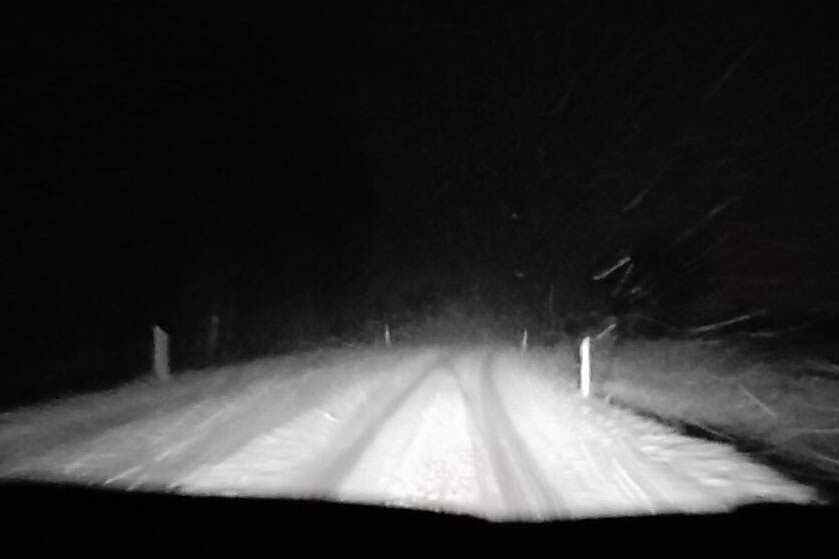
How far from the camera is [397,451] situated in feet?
28.7

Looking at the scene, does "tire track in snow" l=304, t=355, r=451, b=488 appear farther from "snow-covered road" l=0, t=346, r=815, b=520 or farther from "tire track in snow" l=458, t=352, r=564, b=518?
"tire track in snow" l=458, t=352, r=564, b=518

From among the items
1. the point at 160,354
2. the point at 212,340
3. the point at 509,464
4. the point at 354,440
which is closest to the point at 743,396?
the point at 354,440

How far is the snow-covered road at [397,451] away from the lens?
21.6 feet

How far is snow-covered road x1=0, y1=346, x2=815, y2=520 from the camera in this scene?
6582mm

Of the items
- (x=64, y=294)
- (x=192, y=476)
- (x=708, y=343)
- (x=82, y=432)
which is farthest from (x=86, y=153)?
(x=708, y=343)

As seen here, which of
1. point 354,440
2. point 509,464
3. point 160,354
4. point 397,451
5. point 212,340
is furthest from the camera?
point 212,340

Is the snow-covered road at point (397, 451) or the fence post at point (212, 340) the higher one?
the fence post at point (212, 340)

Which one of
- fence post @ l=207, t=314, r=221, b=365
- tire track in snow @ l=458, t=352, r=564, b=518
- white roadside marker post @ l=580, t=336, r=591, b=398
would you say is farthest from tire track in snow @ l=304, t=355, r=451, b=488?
fence post @ l=207, t=314, r=221, b=365

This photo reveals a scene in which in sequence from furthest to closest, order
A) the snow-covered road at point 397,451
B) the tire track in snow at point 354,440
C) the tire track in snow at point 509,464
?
1. the tire track in snow at point 354,440
2. the snow-covered road at point 397,451
3. the tire track in snow at point 509,464

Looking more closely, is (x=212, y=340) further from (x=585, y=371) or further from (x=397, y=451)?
(x=397, y=451)

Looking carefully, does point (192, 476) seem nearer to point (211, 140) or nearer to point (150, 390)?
point (150, 390)

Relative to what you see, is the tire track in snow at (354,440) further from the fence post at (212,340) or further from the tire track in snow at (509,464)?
the fence post at (212,340)

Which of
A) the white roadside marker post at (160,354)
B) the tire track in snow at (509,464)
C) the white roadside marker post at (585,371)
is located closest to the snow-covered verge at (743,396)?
the white roadside marker post at (585,371)

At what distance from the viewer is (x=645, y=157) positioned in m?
34.4
